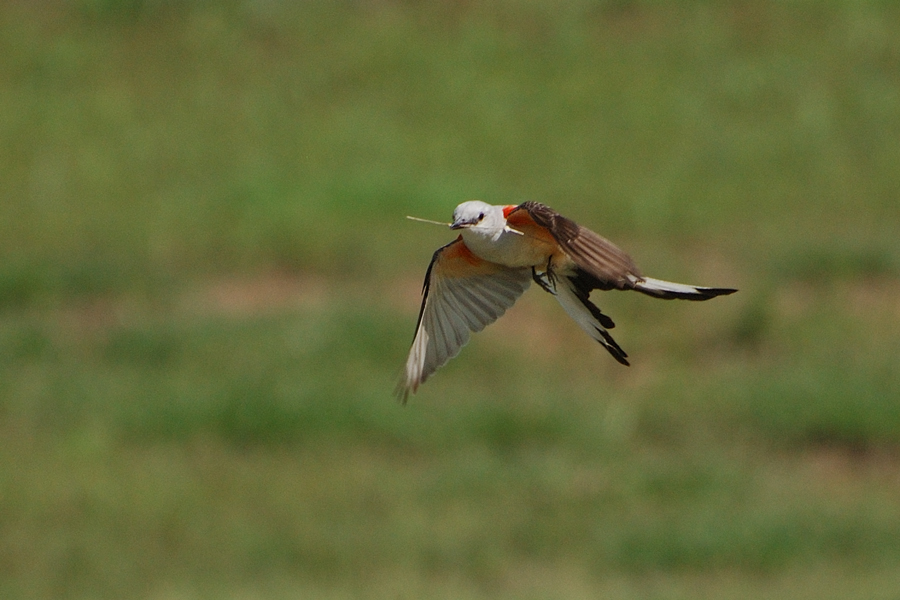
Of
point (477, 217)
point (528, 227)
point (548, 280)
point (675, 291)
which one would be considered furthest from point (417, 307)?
point (675, 291)

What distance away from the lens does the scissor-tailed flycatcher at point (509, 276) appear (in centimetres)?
322

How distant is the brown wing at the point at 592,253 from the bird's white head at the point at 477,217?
164 millimetres

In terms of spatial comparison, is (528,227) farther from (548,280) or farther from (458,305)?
(458,305)

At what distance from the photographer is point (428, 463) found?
12602 mm

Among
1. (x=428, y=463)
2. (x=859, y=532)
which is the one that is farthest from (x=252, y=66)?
(x=859, y=532)

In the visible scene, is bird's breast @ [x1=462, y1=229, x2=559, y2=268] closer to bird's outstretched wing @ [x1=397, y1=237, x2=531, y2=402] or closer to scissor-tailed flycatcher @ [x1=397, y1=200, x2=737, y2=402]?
Answer: scissor-tailed flycatcher @ [x1=397, y1=200, x2=737, y2=402]

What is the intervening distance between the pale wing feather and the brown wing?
2.67 ft

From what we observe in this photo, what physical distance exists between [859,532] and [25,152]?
10028 mm

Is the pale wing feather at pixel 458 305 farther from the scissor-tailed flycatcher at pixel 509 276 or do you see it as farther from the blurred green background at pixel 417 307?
the blurred green background at pixel 417 307

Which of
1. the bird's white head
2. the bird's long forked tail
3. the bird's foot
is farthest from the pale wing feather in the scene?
the bird's long forked tail

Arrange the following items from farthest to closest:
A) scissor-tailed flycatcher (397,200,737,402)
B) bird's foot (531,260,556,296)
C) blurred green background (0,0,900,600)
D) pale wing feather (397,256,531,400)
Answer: blurred green background (0,0,900,600)
pale wing feather (397,256,531,400)
bird's foot (531,260,556,296)
scissor-tailed flycatcher (397,200,737,402)

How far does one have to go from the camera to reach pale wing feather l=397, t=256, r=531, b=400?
164 inches

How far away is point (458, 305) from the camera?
4.32 meters

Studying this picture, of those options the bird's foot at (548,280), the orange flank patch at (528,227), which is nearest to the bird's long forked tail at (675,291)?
the orange flank patch at (528,227)
